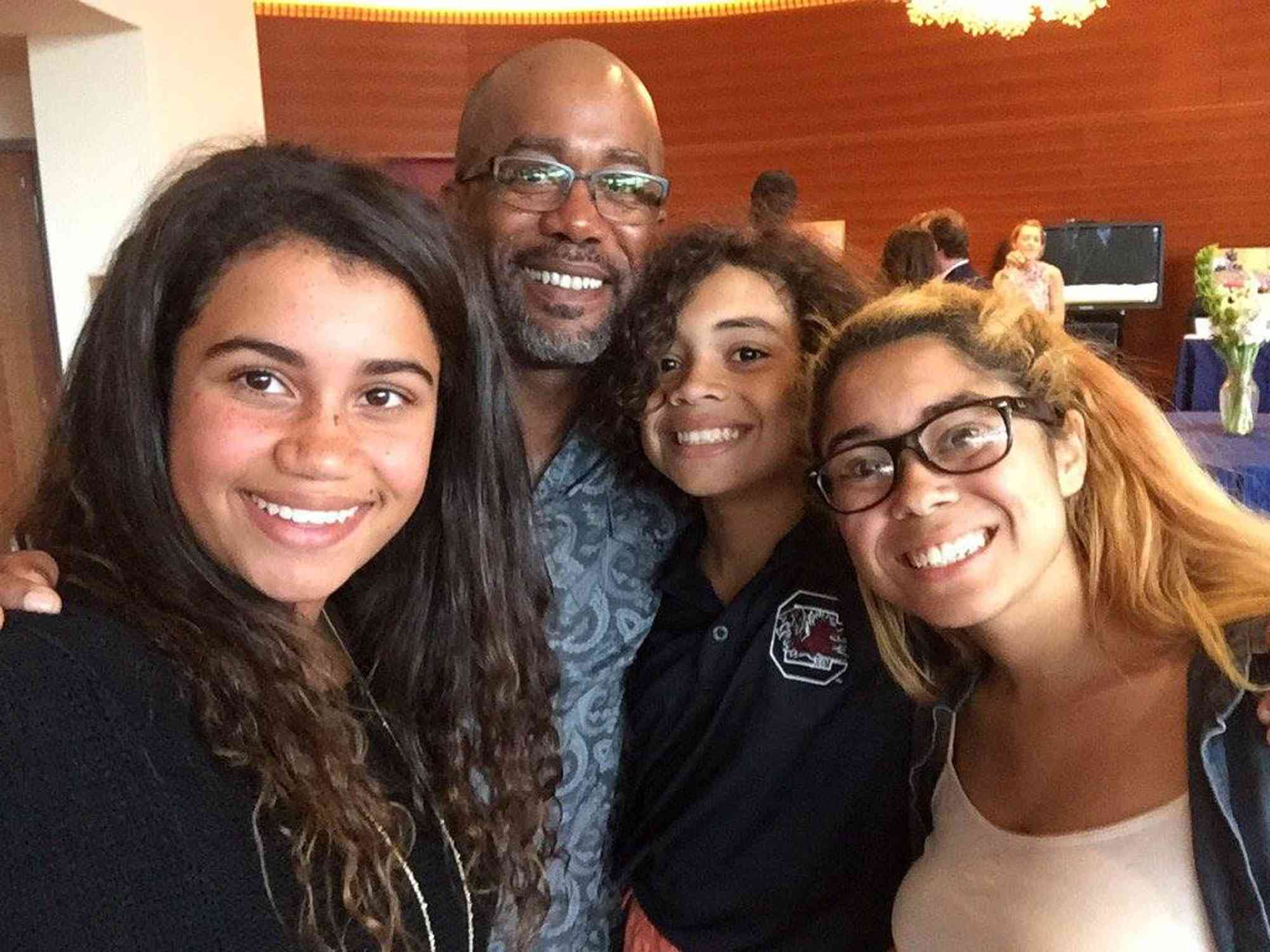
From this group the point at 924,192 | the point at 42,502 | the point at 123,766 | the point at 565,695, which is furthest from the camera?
the point at 924,192

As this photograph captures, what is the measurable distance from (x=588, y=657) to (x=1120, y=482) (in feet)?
2.90

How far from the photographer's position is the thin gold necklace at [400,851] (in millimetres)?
1236

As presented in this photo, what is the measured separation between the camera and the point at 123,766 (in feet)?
3.11

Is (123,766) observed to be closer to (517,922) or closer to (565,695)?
(517,922)

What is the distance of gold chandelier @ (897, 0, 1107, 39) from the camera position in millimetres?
6359

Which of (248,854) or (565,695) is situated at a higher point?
(248,854)

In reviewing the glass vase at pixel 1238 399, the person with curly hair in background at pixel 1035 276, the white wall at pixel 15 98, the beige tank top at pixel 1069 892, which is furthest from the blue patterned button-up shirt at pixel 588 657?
the person with curly hair in background at pixel 1035 276

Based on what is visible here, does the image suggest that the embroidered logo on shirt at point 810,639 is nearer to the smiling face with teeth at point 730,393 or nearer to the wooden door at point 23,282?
the smiling face with teeth at point 730,393

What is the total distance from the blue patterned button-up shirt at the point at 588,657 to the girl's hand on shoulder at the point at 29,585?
849 mm

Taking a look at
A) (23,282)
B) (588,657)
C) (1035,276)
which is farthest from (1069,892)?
(1035,276)

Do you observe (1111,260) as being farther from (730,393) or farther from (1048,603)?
(1048,603)

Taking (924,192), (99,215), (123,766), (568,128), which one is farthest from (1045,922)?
(924,192)

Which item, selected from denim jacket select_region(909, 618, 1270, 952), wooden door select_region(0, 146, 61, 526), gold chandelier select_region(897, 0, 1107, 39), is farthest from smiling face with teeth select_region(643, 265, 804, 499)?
gold chandelier select_region(897, 0, 1107, 39)

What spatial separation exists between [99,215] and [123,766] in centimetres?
409
